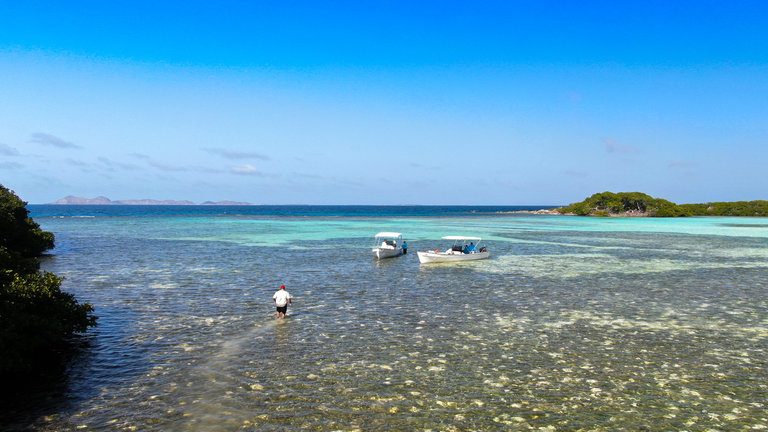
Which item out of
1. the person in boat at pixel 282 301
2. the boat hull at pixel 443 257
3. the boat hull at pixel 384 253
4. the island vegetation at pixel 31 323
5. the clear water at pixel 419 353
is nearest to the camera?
the clear water at pixel 419 353

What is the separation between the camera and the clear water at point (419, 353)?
14664 millimetres

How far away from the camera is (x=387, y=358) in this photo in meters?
19.9

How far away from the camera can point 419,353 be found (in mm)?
20594

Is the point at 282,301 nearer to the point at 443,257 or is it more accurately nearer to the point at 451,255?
the point at 443,257

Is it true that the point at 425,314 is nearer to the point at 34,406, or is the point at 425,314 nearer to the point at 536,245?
the point at 34,406

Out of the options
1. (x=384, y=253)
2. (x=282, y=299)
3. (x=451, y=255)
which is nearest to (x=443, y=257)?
(x=451, y=255)

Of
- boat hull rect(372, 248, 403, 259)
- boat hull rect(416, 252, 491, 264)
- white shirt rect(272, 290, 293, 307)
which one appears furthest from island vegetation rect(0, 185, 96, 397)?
boat hull rect(372, 248, 403, 259)

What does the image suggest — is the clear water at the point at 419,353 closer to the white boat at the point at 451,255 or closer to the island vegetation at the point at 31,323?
the island vegetation at the point at 31,323

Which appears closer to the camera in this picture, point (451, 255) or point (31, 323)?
point (31, 323)

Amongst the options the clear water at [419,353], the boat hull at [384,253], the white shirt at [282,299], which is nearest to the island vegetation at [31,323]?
the clear water at [419,353]

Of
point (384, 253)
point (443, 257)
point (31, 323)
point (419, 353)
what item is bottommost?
point (419, 353)

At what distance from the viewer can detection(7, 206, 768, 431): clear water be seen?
48.1 feet

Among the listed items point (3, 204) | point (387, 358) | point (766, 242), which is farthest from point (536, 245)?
point (3, 204)

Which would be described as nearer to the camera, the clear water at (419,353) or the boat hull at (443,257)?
the clear water at (419,353)
